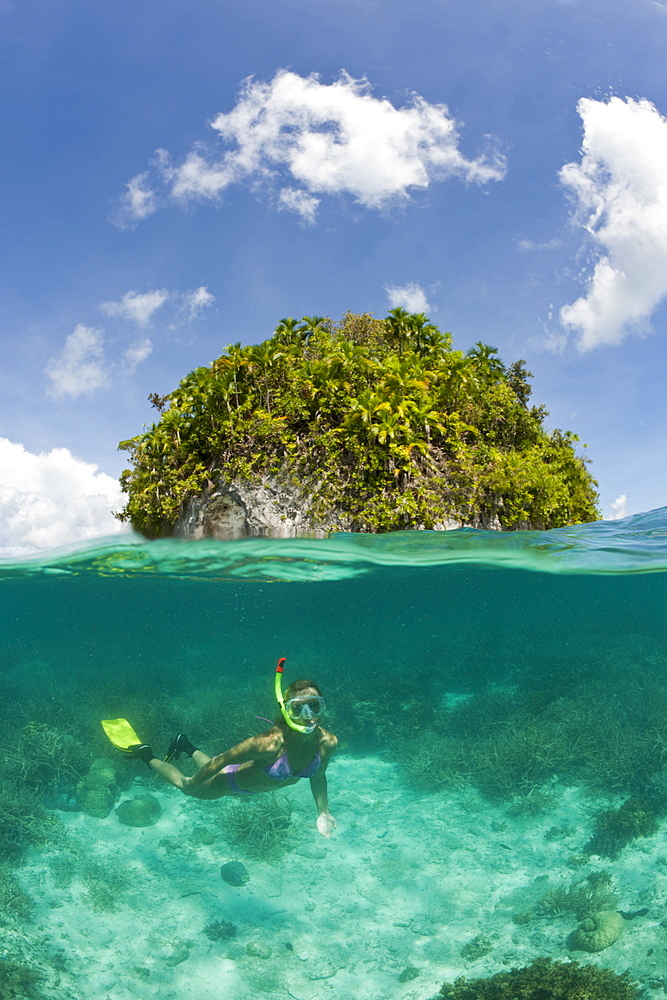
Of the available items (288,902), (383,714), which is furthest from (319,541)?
(288,902)

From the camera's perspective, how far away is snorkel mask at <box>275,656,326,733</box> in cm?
691

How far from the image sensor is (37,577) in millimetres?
14953

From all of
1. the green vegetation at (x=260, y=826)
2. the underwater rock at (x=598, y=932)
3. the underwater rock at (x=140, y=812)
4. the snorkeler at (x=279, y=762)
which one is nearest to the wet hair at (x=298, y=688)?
the snorkeler at (x=279, y=762)

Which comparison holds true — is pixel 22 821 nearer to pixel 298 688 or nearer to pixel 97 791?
pixel 97 791

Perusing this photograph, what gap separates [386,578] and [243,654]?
1454 cm

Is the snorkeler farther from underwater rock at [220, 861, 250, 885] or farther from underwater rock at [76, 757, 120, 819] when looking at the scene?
underwater rock at [76, 757, 120, 819]

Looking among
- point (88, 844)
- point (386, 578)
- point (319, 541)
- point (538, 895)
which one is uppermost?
point (319, 541)

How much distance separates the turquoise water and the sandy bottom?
0.12 metres

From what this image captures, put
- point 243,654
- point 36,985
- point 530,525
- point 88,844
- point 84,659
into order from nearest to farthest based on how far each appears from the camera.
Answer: point 36,985 → point 88,844 → point 530,525 → point 84,659 → point 243,654

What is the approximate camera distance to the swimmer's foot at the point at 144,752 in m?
8.89

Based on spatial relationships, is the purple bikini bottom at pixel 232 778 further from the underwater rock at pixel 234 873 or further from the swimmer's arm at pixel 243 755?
the underwater rock at pixel 234 873

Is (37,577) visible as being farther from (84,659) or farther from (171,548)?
(84,659)

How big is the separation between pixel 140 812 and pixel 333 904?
365 cm

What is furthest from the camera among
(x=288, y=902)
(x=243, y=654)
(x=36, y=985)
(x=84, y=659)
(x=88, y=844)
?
(x=243, y=654)
